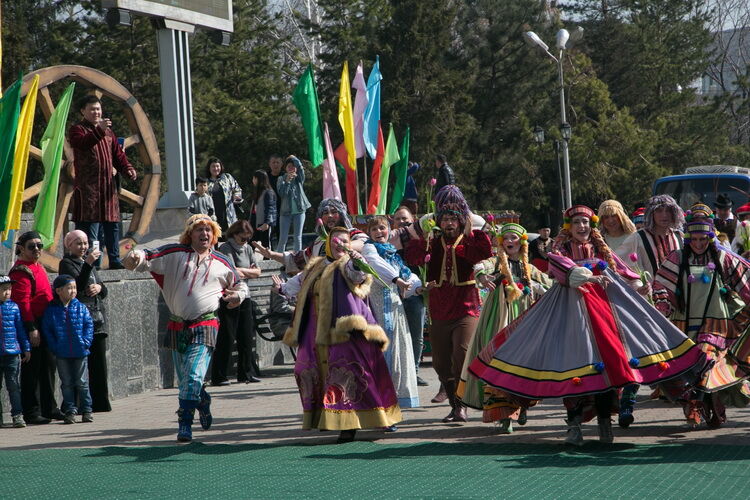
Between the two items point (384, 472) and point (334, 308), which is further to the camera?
point (334, 308)

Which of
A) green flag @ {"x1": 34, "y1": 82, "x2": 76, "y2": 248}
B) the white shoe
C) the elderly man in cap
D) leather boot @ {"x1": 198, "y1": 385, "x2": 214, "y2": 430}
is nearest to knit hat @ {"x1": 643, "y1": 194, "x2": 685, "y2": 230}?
the white shoe

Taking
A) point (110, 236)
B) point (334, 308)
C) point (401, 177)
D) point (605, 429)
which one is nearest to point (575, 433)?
point (605, 429)

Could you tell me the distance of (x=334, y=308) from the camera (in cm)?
852

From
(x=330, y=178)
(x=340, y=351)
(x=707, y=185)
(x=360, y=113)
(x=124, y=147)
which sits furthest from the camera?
(x=707, y=185)

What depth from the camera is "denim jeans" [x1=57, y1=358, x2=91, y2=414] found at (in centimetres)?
1045

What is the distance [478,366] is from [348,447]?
106cm

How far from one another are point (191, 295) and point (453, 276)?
2.05 meters

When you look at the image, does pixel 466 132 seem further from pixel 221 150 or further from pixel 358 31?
pixel 221 150

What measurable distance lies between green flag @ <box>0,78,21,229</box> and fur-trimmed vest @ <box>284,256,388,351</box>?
361 cm

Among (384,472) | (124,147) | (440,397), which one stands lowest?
(384,472)

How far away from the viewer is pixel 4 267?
13.0 m

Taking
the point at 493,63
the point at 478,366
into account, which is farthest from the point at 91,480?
the point at 493,63

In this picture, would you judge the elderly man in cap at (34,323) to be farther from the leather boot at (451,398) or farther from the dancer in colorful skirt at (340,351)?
the leather boot at (451,398)

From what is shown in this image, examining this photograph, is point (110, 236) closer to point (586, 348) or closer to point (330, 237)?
point (330, 237)
